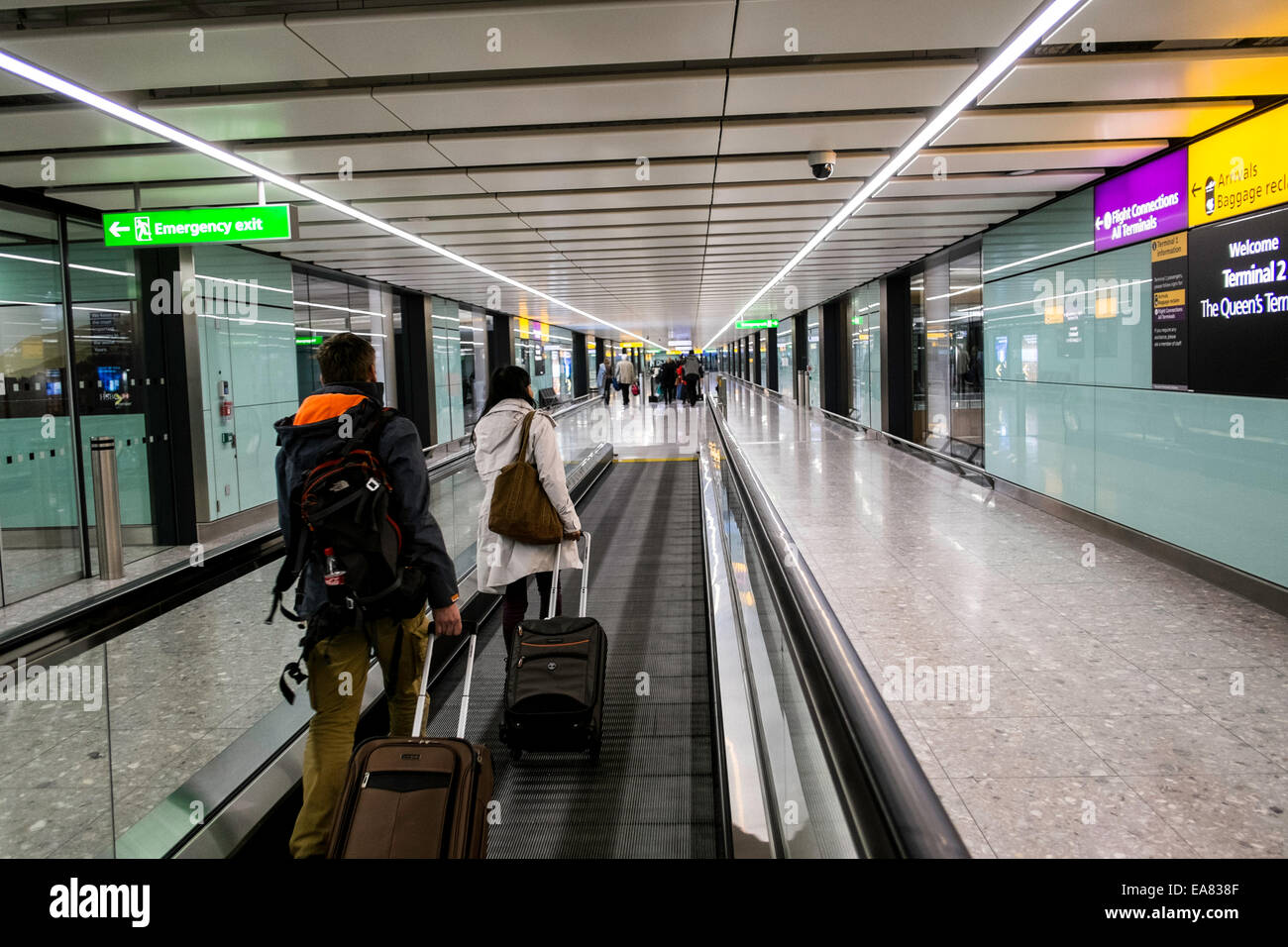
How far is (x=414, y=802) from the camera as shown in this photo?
250 cm

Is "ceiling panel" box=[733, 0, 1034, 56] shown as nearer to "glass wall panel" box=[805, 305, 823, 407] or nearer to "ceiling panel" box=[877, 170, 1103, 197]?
"ceiling panel" box=[877, 170, 1103, 197]

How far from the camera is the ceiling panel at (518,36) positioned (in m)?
4.44

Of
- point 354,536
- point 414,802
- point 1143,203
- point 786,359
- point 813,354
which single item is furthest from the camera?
point 786,359

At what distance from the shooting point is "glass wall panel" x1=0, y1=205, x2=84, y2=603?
26.3 feet

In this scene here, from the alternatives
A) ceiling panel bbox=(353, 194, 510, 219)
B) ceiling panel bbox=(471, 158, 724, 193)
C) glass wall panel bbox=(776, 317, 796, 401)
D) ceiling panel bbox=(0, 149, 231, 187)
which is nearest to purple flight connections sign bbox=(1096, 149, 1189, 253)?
ceiling panel bbox=(471, 158, 724, 193)

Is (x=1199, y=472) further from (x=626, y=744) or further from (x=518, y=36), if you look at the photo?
(x=518, y=36)

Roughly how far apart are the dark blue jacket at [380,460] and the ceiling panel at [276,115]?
366 centimetres

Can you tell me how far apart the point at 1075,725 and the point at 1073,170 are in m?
6.23

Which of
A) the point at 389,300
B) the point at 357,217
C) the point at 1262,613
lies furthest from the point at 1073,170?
the point at 389,300

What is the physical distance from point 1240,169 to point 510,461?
19.7 ft

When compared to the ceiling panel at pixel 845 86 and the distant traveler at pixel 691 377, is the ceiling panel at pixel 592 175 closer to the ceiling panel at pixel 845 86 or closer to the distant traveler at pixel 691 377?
the ceiling panel at pixel 845 86

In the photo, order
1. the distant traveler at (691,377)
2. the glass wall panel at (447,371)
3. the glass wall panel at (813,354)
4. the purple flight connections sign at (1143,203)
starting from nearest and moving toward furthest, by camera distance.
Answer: the purple flight connections sign at (1143,203) → the glass wall panel at (447,371) → the glass wall panel at (813,354) → the distant traveler at (691,377)

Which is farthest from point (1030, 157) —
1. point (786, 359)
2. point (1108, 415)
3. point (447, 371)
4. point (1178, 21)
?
point (786, 359)

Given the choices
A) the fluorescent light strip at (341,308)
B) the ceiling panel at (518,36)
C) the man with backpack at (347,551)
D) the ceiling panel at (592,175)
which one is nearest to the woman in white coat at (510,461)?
the man with backpack at (347,551)
